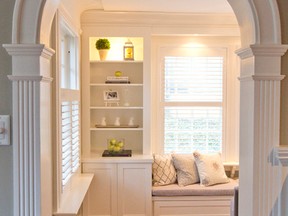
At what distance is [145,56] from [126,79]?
1.23 ft

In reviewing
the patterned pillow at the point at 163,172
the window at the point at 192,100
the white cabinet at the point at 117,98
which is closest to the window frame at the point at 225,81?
the window at the point at 192,100

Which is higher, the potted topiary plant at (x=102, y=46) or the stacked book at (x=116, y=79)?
the potted topiary plant at (x=102, y=46)

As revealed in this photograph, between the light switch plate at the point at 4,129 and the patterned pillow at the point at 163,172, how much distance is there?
264 cm

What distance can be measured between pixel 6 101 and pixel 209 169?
292 centimetres

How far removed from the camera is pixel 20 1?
50.9 inches

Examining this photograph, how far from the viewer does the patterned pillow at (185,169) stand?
3.78m

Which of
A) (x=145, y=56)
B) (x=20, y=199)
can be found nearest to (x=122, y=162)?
(x=145, y=56)

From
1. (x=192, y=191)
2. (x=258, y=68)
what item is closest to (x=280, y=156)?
(x=258, y=68)

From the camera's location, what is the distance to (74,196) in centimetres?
282

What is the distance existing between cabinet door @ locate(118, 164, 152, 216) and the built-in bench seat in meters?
0.10

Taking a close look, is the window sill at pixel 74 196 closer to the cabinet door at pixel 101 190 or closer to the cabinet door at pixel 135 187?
the cabinet door at pixel 101 190

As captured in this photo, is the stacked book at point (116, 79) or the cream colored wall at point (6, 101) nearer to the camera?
the cream colored wall at point (6, 101)

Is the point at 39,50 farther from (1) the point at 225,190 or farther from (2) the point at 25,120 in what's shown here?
(1) the point at 225,190

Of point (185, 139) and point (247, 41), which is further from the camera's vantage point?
point (185, 139)
